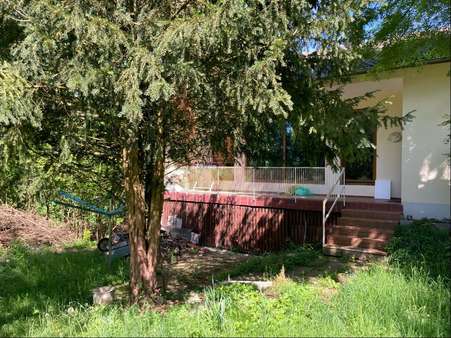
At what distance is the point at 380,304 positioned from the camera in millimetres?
4508

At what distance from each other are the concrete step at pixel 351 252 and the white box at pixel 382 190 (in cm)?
323

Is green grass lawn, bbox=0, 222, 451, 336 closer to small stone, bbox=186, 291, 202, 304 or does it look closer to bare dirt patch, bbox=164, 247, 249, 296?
small stone, bbox=186, 291, 202, 304

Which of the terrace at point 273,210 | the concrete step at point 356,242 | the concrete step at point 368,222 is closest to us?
the concrete step at point 356,242

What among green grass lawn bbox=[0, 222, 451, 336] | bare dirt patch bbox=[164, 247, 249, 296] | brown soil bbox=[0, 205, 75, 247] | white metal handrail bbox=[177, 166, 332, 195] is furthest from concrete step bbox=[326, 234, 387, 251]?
brown soil bbox=[0, 205, 75, 247]

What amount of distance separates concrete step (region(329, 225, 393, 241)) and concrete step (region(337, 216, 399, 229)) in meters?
0.10

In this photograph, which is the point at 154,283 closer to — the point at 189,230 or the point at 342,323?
the point at 342,323

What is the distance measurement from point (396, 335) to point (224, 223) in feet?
29.1

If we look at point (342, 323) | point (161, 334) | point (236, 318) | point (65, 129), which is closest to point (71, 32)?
point (65, 129)

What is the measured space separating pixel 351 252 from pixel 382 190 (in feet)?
11.6

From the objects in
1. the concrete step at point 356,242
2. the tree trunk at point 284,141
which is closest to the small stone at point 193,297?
the tree trunk at point 284,141

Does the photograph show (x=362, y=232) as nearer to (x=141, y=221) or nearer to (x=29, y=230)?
(x=141, y=221)

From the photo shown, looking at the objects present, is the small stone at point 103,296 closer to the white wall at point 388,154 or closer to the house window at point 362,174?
the white wall at point 388,154

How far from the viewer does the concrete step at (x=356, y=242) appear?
862cm

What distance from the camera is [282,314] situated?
4.55m
